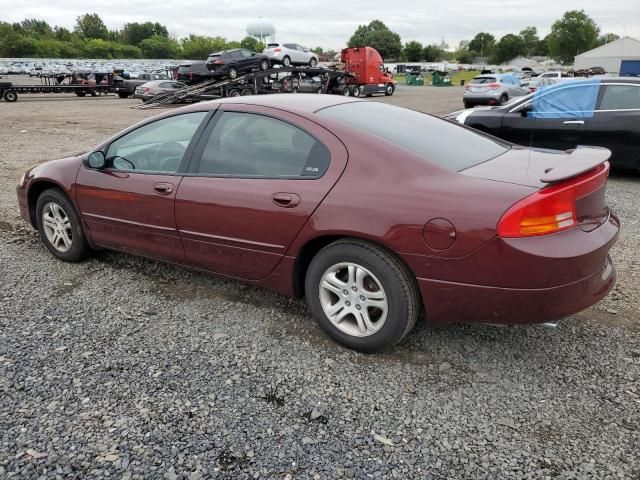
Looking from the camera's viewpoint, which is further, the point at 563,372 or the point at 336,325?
the point at 336,325

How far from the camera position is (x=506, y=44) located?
126m

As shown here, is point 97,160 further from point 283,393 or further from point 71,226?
point 283,393

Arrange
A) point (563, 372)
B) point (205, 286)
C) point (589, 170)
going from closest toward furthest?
point (589, 170)
point (563, 372)
point (205, 286)

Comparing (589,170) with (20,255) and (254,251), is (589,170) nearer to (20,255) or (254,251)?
(254,251)

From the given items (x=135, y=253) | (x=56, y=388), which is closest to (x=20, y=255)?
(x=135, y=253)

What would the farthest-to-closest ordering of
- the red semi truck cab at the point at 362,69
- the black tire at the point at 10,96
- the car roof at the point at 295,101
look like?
the red semi truck cab at the point at 362,69 < the black tire at the point at 10,96 < the car roof at the point at 295,101

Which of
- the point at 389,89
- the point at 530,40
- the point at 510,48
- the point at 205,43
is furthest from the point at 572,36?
the point at 389,89

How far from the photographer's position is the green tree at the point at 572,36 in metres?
109

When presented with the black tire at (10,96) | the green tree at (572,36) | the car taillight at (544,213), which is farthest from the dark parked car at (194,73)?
the green tree at (572,36)

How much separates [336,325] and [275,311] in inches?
26.2

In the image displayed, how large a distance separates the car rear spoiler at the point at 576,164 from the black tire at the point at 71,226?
11.7ft

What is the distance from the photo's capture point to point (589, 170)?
2.69 metres

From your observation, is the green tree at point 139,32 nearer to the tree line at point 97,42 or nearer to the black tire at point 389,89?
the tree line at point 97,42

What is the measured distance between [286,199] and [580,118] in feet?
20.6
